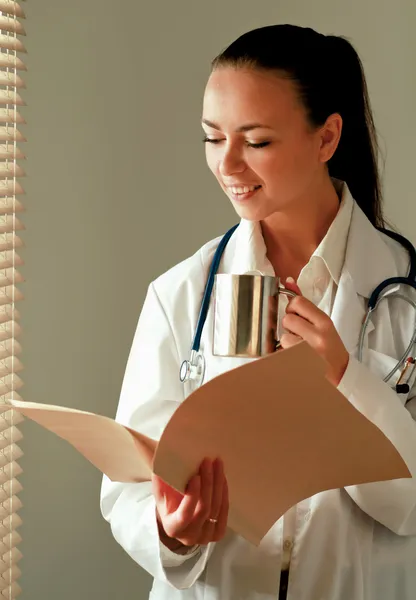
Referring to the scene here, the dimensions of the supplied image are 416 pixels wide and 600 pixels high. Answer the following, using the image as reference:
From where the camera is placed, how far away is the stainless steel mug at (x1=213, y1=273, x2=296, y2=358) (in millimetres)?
1141

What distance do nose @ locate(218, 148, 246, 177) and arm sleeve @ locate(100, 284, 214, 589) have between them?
0.29 metres

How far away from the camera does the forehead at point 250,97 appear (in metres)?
1.34

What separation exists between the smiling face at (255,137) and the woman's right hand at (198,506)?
476 millimetres

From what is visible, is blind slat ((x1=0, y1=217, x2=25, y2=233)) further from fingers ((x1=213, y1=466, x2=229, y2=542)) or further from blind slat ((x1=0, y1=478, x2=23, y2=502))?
fingers ((x1=213, y1=466, x2=229, y2=542))

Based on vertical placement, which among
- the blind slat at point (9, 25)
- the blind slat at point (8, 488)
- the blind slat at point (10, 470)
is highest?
the blind slat at point (9, 25)

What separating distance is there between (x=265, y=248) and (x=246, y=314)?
38cm

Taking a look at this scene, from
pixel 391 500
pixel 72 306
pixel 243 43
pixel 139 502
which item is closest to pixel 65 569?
pixel 72 306

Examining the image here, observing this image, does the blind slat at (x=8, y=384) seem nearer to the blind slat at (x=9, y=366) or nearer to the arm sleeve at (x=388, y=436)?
the blind slat at (x=9, y=366)

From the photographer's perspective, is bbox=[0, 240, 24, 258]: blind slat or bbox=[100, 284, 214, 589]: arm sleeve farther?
bbox=[0, 240, 24, 258]: blind slat

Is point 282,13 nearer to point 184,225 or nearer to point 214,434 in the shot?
point 184,225

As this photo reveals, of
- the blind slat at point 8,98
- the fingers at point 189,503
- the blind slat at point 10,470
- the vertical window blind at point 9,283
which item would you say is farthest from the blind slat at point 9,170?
the fingers at point 189,503

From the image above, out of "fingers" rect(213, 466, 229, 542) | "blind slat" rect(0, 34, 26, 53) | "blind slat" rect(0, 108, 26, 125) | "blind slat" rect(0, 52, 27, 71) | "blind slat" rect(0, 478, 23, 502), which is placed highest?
"blind slat" rect(0, 34, 26, 53)

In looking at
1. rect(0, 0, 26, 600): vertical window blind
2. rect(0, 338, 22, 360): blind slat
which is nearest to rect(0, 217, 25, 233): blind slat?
rect(0, 0, 26, 600): vertical window blind

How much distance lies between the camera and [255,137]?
135 centimetres
